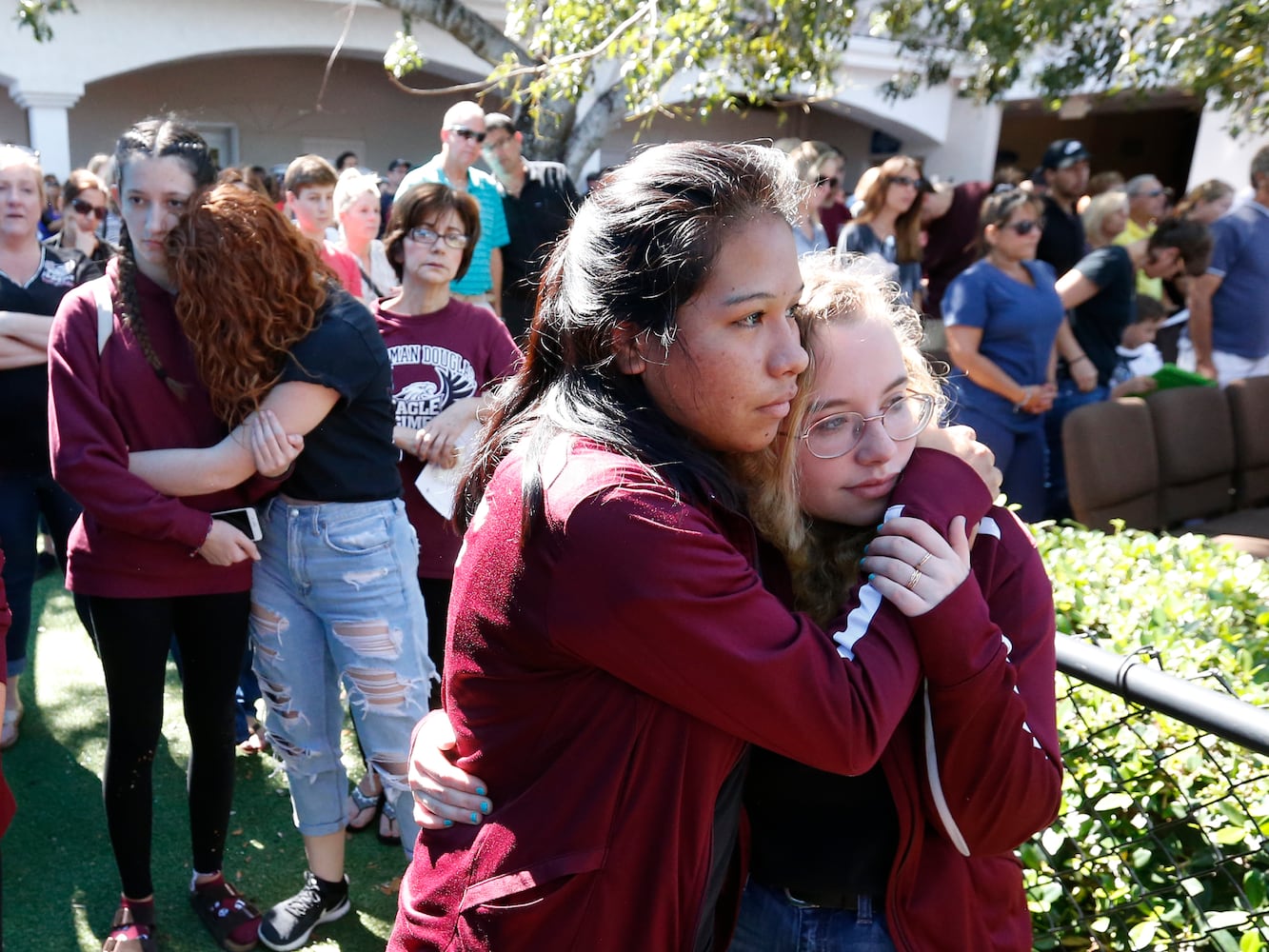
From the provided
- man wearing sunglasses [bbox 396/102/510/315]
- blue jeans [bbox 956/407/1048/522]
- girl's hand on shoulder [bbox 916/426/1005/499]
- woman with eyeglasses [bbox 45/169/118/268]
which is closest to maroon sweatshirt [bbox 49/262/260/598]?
girl's hand on shoulder [bbox 916/426/1005/499]

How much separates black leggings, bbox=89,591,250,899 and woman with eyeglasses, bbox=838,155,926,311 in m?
4.93

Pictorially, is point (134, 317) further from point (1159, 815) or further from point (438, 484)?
point (1159, 815)

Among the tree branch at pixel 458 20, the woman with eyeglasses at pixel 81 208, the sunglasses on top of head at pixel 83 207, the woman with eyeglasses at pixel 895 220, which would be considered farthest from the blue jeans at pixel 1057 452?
the sunglasses on top of head at pixel 83 207

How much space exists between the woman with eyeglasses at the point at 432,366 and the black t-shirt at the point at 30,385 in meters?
1.12

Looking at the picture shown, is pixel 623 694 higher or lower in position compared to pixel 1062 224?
lower

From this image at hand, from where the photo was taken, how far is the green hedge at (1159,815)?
2.00 m

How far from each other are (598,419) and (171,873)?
8.68 ft

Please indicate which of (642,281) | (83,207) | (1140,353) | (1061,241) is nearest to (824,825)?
(642,281)

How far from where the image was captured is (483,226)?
5613 mm

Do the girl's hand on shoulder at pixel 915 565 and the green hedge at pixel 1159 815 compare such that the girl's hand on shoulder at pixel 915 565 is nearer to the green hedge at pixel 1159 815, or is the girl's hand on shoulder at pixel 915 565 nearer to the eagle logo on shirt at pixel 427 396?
the green hedge at pixel 1159 815

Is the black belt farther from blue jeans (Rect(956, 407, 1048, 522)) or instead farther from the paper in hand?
blue jeans (Rect(956, 407, 1048, 522))

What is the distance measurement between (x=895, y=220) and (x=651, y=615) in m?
6.29

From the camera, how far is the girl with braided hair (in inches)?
98.3

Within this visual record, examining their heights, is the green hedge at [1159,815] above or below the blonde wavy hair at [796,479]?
below
